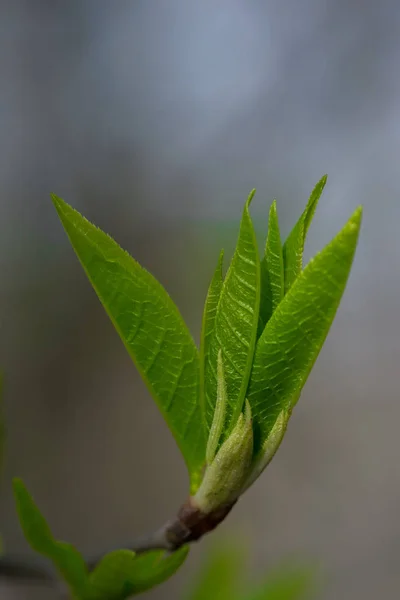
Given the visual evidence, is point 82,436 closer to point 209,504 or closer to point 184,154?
point 184,154

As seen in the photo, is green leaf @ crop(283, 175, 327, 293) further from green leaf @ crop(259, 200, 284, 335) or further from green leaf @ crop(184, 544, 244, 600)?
green leaf @ crop(184, 544, 244, 600)

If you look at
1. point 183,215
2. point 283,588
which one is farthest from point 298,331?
point 183,215

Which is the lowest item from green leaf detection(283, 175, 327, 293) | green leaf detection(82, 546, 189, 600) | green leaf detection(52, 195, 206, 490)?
green leaf detection(82, 546, 189, 600)

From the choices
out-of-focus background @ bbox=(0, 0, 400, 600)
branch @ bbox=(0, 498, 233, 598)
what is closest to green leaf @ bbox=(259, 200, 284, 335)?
branch @ bbox=(0, 498, 233, 598)

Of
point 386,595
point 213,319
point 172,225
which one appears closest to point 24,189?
point 172,225

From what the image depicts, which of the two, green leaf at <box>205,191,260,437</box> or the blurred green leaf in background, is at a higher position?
green leaf at <box>205,191,260,437</box>

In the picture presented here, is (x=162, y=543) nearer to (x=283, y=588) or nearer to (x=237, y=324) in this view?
(x=237, y=324)

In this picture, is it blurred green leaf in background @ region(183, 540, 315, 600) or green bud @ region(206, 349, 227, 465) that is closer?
green bud @ region(206, 349, 227, 465)
